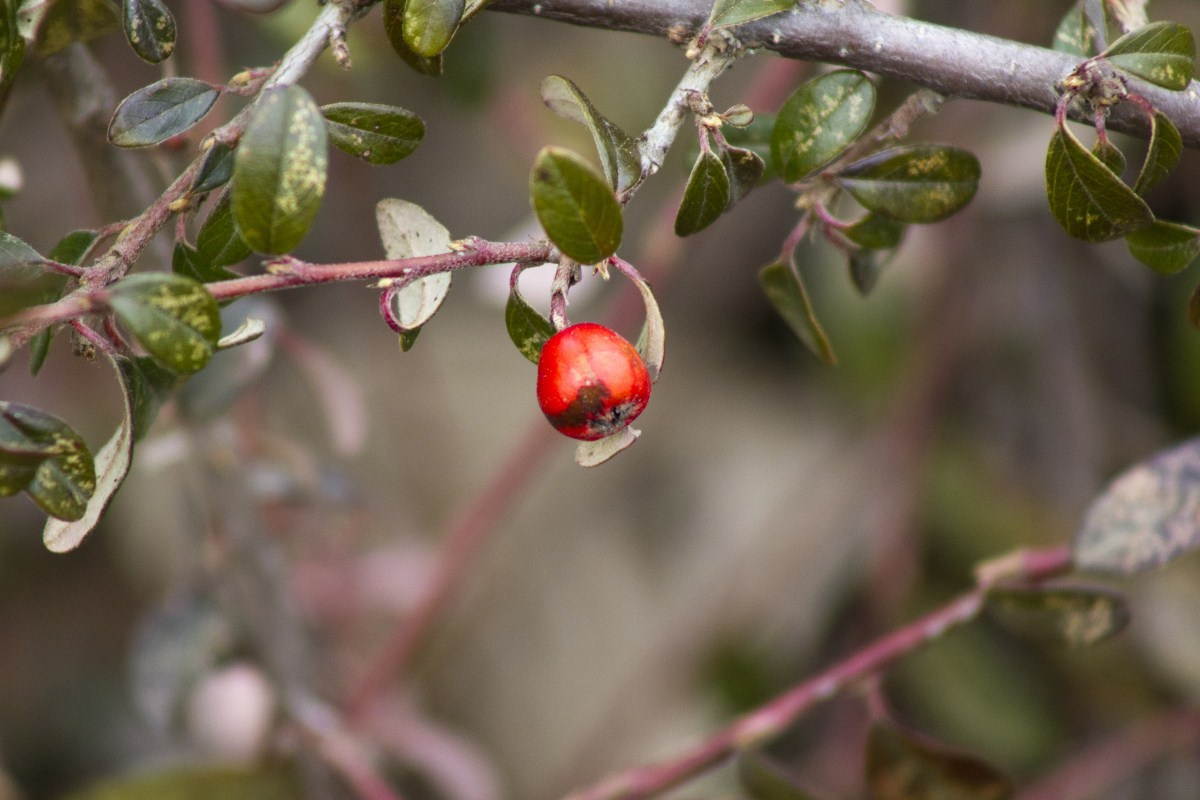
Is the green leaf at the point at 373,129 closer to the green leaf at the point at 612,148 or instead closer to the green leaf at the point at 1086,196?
the green leaf at the point at 612,148

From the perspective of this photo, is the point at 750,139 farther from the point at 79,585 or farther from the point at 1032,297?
the point at 79,585

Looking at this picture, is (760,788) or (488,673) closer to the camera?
(760,788)

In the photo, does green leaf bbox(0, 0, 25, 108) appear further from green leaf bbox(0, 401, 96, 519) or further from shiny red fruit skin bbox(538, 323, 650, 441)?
shiny red fruit skin bbox(538, 323, 650, 441)

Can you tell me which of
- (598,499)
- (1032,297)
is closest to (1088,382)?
(1032,297)

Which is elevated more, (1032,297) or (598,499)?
(1032,297)

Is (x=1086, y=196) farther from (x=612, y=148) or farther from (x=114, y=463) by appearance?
(x=114, y=463)

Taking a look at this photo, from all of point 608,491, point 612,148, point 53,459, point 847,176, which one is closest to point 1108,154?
point 847,176
